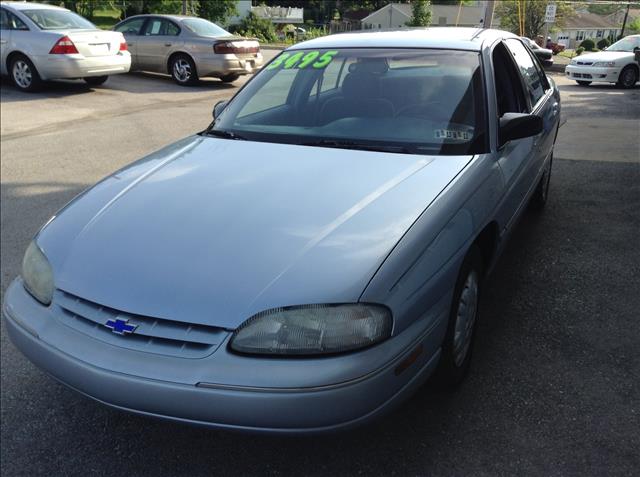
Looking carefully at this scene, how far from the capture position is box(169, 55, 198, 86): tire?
509 inches

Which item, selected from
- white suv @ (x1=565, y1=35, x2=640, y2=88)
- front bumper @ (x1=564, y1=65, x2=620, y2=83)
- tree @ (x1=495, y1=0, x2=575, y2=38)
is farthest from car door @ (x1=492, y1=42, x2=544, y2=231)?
Answer: tree @ (x1=495, y1=0, x2=575, y2=38)

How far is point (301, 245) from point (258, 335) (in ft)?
1.26

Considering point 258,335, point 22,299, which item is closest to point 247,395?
point 258,335

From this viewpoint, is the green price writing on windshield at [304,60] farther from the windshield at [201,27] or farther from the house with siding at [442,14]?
the house with siding at [442,14]

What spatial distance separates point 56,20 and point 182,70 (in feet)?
8.86

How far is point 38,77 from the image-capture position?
11133mm

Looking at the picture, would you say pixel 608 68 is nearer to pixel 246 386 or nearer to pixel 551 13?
pixel 551 13

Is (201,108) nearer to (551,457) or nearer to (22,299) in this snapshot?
(22,299)

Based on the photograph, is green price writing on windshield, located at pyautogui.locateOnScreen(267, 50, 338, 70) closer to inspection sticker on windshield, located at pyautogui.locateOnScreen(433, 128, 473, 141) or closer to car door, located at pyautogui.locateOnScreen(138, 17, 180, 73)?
inspection sticker on windshield, located at pyautogui.locateOnScreen(433, 128, 473, 141)

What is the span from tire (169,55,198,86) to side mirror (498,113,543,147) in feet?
35.5

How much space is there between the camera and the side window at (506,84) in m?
3.39

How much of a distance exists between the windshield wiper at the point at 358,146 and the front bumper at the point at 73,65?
9025 mm

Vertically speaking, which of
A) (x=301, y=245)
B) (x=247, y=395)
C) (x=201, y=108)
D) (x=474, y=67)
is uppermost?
(x=474, y=67)

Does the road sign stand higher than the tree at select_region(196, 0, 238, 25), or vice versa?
the road sign
